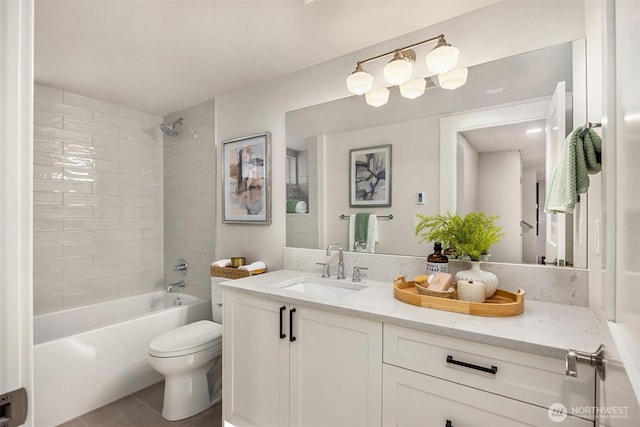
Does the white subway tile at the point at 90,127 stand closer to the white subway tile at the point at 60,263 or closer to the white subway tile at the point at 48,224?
the white subway tile at the point at 48,224

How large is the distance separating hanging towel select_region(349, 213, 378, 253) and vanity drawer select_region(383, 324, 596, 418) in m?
0.74

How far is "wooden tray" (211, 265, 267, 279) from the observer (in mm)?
2256

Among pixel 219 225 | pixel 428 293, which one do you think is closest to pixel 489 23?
pixel 428 293

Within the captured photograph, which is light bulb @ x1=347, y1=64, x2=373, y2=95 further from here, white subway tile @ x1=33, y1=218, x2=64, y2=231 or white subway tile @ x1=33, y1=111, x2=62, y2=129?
white subway tile @ x1=33, y1=218, x2=64, y2=231

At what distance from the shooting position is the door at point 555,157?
1.37m

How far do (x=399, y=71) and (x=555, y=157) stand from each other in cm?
87

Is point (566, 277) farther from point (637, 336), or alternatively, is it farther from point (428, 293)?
point (637, 336)

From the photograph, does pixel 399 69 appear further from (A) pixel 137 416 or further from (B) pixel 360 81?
(A) pixel 137 416

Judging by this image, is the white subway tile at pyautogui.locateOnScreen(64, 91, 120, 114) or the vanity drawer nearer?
the vanity drawer

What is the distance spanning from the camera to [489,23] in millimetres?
1568

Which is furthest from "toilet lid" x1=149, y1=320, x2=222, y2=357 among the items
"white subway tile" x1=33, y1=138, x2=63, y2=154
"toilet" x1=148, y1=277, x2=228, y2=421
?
"white subway tile" x1=33, y1=138, x2=63, y2=154

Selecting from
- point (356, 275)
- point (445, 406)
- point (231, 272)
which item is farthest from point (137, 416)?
point (445, 406)

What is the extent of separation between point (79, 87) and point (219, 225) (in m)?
1.61

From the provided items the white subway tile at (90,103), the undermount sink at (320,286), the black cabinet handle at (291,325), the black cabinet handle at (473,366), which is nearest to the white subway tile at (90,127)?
the white subway tile at (90,103)
